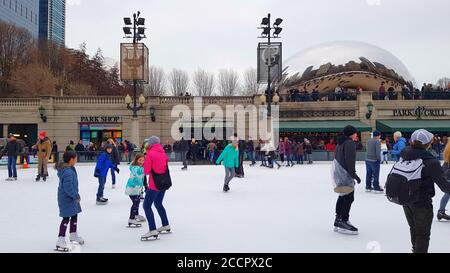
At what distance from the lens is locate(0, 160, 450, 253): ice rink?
190 inches

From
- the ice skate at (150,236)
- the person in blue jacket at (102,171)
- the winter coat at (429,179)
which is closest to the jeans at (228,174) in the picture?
the person in blue jacket at (102,171)

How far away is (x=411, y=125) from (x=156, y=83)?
37.5 m

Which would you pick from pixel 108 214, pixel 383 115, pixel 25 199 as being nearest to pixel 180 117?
pixel 383 115

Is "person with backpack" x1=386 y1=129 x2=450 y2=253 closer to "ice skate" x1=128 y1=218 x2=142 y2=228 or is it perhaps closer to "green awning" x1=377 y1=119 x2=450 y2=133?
"ice skate" x1=128 y1=218 x2=142 y2=228

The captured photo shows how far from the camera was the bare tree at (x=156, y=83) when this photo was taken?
175 ft

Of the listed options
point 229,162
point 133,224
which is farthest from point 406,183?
point 229,162

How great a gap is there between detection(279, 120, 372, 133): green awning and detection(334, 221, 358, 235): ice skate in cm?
2058

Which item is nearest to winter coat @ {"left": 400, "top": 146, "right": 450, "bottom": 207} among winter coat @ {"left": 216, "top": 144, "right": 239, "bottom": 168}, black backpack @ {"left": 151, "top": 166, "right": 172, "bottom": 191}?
black backpack @ {"left": 151, "top": 166, "right": 172, "bottom": 191}

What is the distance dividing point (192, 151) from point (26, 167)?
A: 26.5 feet

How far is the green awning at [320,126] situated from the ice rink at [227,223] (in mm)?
15759

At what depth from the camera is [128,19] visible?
20484 mm

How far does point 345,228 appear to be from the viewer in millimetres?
5375
